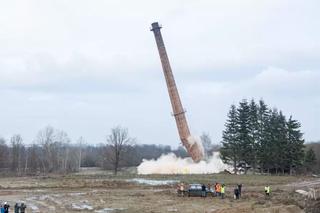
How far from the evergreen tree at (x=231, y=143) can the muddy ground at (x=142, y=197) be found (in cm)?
1274

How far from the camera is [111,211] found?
35.3 m

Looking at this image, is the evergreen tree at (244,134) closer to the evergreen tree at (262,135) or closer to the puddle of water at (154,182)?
the evergreen tree at (262,135)

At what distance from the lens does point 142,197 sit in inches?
1732

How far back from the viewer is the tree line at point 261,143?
2953 inches

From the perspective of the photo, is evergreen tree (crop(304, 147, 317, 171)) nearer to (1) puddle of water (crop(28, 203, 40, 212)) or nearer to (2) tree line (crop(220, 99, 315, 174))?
(2) tree line (crop(220, 99, 315, 174))

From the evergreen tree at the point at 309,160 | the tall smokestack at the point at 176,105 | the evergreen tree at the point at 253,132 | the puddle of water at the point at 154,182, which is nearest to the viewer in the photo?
the puddle of water at the point at 154,182

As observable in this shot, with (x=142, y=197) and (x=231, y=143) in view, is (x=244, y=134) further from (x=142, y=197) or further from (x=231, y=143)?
(x=142, y=197)

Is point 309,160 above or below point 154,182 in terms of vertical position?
above

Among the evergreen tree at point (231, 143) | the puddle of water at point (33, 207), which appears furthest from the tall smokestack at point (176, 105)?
the puddle of water at point (33, 207)

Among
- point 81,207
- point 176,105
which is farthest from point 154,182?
point 81,207

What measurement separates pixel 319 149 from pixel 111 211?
7848 centimetres

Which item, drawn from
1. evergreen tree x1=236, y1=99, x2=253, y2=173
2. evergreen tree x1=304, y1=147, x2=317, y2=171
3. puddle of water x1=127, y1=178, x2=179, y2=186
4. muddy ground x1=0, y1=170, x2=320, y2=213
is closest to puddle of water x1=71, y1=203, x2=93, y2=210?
muddy ground x1=0, y1=170, x2=320, y2=213

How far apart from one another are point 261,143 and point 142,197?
3649 centimetres

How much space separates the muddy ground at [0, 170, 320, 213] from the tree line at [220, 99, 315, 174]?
34.1ft
